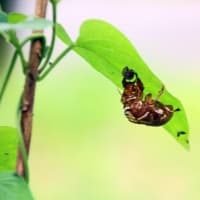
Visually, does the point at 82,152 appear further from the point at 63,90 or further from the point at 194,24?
the point at 194,24

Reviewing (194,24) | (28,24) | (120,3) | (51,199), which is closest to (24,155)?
(28,24)

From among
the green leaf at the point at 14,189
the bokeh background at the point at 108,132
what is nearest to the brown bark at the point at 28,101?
the green leaf at the point at 14,189

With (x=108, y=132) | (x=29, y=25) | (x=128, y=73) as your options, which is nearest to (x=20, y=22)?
(x=29, y=25)

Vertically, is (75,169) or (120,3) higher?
(120,3)

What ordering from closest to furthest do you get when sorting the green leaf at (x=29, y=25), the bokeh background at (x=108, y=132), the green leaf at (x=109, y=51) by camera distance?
the green leaf at (x=29, y=25)
the green leaf at (x=109, y=51)
the bokeh background at (x=108, y=132)

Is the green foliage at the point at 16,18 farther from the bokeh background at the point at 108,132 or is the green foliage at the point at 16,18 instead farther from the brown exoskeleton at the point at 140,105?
the bokeh background at the point at 108,132

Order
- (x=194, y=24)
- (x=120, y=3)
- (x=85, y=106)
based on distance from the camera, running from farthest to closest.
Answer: (x=120, y=3) < (x=194, y=24) < (x=85, y=106)

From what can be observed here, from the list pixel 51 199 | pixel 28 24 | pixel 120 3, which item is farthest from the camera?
pixel 120 3
